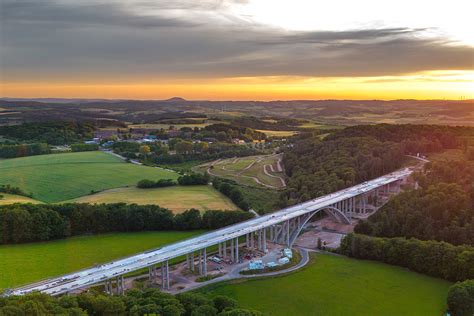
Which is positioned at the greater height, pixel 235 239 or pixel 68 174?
pixel 68 174

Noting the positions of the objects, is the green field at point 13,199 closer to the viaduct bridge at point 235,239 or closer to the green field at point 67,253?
the green field at point 67,253

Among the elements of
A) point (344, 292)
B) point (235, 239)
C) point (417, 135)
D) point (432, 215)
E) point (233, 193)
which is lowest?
point (344, 292)

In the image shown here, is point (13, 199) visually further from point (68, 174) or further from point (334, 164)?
point (334, 164)

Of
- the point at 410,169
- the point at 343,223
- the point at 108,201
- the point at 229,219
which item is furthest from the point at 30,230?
the point at 410,169

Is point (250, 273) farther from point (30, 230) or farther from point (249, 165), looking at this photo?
point (249, 165)

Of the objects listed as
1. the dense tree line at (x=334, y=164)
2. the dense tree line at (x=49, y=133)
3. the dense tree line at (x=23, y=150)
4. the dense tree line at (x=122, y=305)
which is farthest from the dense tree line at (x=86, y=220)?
the dense tree line at (x=49, y=133)

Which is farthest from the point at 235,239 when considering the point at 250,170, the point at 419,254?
the point at 250,170

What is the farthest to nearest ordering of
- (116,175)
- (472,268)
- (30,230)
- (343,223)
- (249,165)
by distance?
(249,165) < (116,175) < (343,223) < (30,230) < (472,268)
